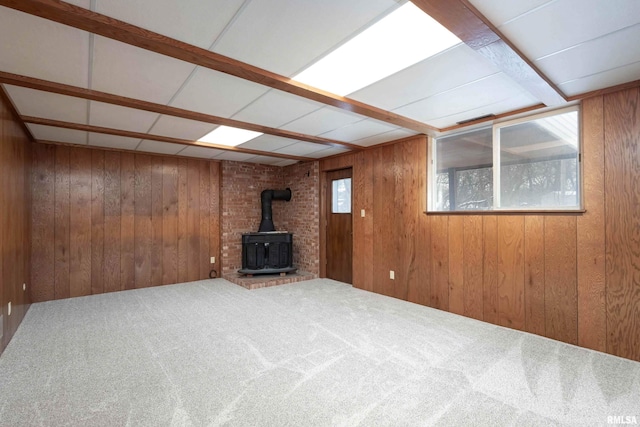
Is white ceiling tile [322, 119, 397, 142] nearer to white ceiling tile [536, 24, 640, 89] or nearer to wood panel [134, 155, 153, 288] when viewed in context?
white ceiling tile [536, 24, 640, 89]

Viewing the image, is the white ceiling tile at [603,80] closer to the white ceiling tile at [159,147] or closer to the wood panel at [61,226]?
the white ceiling tile at [159,147]

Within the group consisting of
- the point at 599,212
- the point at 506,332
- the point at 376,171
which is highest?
the point at 376,171

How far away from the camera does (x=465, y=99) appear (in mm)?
2869

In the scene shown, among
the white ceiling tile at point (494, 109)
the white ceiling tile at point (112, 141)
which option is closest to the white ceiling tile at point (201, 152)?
the white ceiling tile at point (112, 141)

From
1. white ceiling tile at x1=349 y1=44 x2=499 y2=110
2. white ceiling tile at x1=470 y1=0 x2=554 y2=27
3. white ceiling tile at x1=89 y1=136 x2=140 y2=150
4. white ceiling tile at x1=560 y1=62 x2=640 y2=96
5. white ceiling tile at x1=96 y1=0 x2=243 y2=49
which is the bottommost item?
white ceiling tile at x1=560 y1=62 x2=640 y2=96

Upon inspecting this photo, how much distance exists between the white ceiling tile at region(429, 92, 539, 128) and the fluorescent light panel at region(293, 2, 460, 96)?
131cm

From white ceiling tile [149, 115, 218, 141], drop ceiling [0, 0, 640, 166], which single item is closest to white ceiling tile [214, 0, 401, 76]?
drop ceiling [0, 0, 640, 166]

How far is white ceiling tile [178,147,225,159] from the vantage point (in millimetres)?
4960

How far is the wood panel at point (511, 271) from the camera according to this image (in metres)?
3.18

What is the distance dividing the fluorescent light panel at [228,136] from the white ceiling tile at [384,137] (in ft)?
5.06

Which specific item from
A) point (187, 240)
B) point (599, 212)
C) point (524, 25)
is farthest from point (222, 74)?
point (187, 240)

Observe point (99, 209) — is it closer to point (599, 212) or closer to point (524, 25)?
point (524, 25)

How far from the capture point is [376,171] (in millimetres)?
4750

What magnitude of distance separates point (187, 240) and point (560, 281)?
18.1 feet
